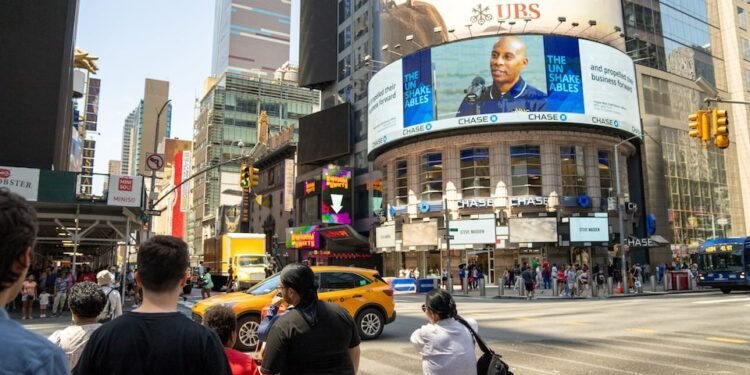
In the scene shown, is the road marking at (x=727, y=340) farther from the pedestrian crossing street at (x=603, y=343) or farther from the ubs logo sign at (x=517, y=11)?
the ubs logo sign at (x=517, y=11)

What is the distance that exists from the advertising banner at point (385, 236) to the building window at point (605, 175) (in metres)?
17.9

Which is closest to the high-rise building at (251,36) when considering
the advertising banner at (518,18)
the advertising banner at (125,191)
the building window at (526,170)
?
the advertising banner at (518,18)

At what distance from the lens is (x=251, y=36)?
17638 centimetres

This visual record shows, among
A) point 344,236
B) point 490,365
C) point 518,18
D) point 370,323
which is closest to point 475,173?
point 518,18

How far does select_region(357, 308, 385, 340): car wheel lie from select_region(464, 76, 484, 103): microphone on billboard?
1295 inches

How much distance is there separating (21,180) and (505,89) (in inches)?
1326

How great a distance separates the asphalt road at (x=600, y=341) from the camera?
934 cm

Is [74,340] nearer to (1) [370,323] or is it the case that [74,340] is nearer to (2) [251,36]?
Answer: (1) [370,323]

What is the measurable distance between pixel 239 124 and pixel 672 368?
3983 inches

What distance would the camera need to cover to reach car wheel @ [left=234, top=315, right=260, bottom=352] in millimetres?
11406

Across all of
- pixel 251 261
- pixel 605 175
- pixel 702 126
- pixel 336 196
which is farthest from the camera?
pixel 336 196

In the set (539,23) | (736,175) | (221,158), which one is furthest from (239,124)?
(736,175)

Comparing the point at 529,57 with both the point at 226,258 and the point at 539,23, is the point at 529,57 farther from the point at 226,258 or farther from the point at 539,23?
the point at 226,258

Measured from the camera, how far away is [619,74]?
45156mm
